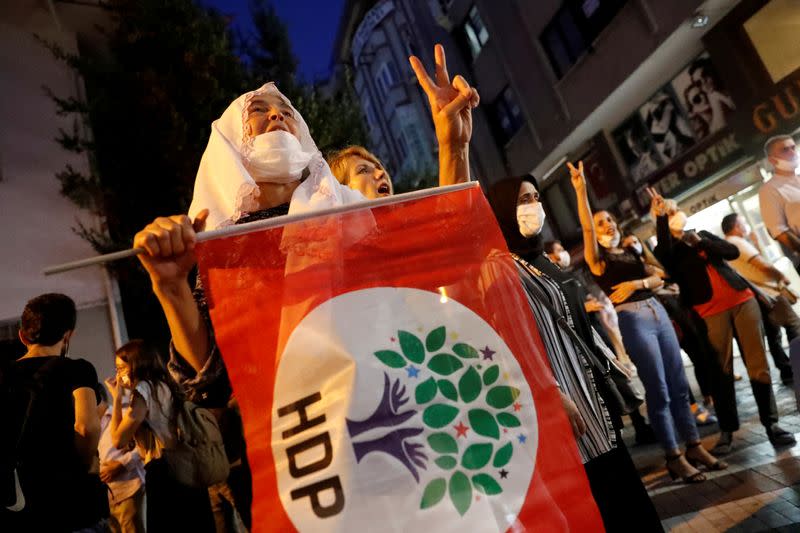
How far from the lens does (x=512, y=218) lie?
2676mm

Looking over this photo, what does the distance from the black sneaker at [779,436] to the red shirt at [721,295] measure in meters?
1.01

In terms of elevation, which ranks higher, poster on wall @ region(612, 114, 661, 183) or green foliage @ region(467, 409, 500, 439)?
poster on wall @ region(612, 114, 661, 183)

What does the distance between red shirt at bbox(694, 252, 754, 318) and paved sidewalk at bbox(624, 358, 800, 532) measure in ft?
3.48

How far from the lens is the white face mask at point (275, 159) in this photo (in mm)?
1759

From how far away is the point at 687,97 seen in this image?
36.3ft

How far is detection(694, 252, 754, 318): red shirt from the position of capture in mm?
4395

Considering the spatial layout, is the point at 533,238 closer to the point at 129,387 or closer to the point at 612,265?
the point at 612,265

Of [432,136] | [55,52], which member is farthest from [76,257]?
[432,136]

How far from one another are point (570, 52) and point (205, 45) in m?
9.27

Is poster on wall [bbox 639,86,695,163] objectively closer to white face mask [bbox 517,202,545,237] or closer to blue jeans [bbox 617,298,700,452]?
blue jeans [bbox 617,298,700,452]

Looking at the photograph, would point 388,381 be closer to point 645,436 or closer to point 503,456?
point 503,456

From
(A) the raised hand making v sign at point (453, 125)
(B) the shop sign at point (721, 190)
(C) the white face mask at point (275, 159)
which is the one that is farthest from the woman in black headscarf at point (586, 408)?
(B) the shop sign at point (721, 190)

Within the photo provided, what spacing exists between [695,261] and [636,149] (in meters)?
9.38

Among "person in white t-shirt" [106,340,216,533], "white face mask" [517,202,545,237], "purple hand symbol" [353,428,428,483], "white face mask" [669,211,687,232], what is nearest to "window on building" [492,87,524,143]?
"white face mask" [669,211,687,232]
